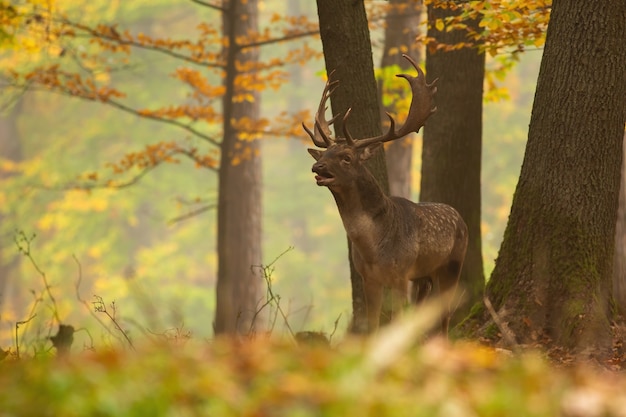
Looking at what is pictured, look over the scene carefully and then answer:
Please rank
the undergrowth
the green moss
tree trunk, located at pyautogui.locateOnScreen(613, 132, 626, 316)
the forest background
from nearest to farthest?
1. the undergrowth
2. the green moss
3. tree trunk, located at pyautogui.locateOnScreen(613, 132, 626, 316)
4. the forest background

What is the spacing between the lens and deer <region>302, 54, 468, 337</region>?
7867mm

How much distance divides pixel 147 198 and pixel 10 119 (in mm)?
5896

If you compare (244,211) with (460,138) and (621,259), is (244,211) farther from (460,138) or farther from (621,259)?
(621,259)

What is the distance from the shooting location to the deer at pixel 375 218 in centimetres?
787

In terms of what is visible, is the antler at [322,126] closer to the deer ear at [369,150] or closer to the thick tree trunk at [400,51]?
the deer ear at [369,150]

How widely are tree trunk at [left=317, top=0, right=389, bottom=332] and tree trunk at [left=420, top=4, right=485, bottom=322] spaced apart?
2016 mm

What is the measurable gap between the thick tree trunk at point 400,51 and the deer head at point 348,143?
21.1 feet

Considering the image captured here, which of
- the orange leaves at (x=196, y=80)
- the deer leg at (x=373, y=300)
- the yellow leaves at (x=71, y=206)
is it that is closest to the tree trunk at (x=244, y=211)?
the orange leaves at (x=196, y=80)

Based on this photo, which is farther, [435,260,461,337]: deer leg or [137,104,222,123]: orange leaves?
[137,104,222,123]: orange leaves

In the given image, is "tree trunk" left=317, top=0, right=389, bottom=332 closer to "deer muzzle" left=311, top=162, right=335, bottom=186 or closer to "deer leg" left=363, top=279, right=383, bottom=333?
"deer leg" left=363, top=279, right=383, bottom=333

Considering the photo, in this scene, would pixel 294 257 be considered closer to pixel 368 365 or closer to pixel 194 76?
pixel 194 76

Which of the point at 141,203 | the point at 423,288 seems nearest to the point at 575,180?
the point at 423,288

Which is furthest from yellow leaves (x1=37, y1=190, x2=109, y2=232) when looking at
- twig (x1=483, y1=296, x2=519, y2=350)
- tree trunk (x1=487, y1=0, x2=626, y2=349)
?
twig (x1=483, y1=296, x2=519, y2=350)

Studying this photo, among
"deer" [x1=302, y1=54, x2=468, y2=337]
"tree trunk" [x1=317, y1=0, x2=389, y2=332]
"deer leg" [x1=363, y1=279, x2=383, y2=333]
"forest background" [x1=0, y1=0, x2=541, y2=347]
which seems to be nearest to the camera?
"deer" [x1=302, y1=54, x2=468, y2=337]
